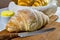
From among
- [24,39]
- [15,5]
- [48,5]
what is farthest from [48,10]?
[24,39]

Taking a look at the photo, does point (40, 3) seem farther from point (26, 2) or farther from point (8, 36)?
point (8, 36)

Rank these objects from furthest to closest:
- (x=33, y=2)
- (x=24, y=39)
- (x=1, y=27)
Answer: (x=33, y=2) < (x=1, y=27) < (x=24, y=39)

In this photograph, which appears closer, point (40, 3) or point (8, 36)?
point (8, 36)

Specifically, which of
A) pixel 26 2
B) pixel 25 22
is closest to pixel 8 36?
pixel 25 22

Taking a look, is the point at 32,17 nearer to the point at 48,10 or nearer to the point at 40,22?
the point at 40,22

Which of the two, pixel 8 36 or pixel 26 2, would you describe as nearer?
pixel 8 36

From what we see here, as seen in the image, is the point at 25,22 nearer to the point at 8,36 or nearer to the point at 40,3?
the point at 8,36

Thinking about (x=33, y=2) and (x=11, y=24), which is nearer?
(x=11, y=24)

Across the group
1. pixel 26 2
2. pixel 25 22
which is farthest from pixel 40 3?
pixel 25 22
